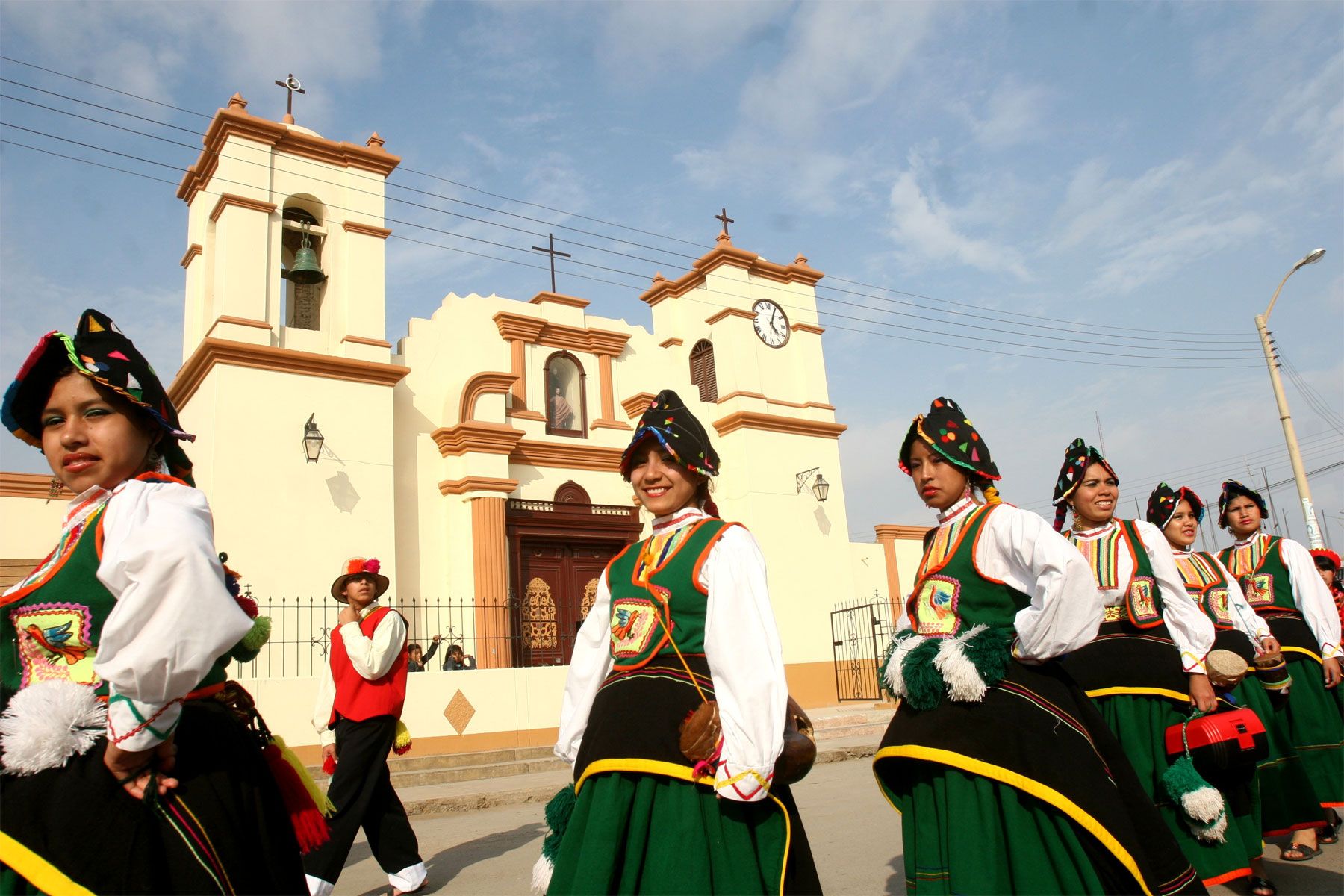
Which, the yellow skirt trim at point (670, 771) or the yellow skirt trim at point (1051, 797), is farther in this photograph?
the yellow skirt trim at point (1051, 797)

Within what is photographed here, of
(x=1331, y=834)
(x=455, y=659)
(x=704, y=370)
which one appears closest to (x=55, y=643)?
(x=1331, y=834)

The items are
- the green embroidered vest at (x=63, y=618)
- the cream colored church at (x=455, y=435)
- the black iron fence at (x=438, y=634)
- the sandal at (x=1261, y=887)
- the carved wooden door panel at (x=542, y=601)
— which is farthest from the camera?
the carved wooden door panel at (x=542, y=601)

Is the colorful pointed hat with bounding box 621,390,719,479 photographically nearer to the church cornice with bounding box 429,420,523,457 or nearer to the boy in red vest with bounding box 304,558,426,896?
the boy in red vest with bounding box 304,558,426,896

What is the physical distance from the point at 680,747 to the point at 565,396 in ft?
47.7

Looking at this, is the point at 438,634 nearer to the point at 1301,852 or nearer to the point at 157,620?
the point at 1301,852

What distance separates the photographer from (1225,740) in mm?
4402

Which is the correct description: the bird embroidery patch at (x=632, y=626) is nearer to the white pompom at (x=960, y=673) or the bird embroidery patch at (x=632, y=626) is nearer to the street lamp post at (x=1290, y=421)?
the white pompom at (x=960, y=673)

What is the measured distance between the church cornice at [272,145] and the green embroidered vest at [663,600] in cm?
1277

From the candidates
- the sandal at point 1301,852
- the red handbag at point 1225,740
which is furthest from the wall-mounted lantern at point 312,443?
the sandal at point 1301,852

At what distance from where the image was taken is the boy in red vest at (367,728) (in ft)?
18.9

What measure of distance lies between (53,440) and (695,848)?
2150 mm

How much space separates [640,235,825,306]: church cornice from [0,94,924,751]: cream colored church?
2.1 inches

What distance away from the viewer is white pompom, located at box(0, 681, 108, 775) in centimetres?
231

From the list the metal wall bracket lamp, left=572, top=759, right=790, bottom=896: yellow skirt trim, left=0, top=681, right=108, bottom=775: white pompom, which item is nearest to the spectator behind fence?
the metal wall bracket lamp
